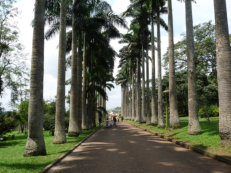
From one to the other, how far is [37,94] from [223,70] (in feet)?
27.2

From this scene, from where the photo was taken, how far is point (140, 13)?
89.9ft

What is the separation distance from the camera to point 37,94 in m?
8.59

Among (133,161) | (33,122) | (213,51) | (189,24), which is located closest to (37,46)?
(33,122)

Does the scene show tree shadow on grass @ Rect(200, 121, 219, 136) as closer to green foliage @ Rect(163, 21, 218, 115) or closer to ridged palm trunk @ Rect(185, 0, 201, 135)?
ridged palm trunk @ Rect(185, 0, 201, 135)

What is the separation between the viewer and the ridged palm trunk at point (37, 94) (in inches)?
327

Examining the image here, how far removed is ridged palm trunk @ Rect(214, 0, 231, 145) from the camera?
8.33 metres

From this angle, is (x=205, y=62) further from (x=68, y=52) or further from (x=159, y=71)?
(x=68, y=52)

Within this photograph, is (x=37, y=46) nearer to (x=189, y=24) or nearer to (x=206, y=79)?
(x=189, y=24)

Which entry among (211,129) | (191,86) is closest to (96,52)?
(191,86)

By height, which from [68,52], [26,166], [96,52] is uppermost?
[96,52]

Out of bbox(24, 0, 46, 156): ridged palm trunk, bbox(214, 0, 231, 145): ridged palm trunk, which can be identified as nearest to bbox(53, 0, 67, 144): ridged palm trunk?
bbox(24, 0, 46, 156): ridged palm trunk

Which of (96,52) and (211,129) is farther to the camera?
(96,52)

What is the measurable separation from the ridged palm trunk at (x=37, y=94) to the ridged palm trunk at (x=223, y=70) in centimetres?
780

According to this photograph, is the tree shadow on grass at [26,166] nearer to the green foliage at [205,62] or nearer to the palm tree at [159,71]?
the palm tree at [159,71]
